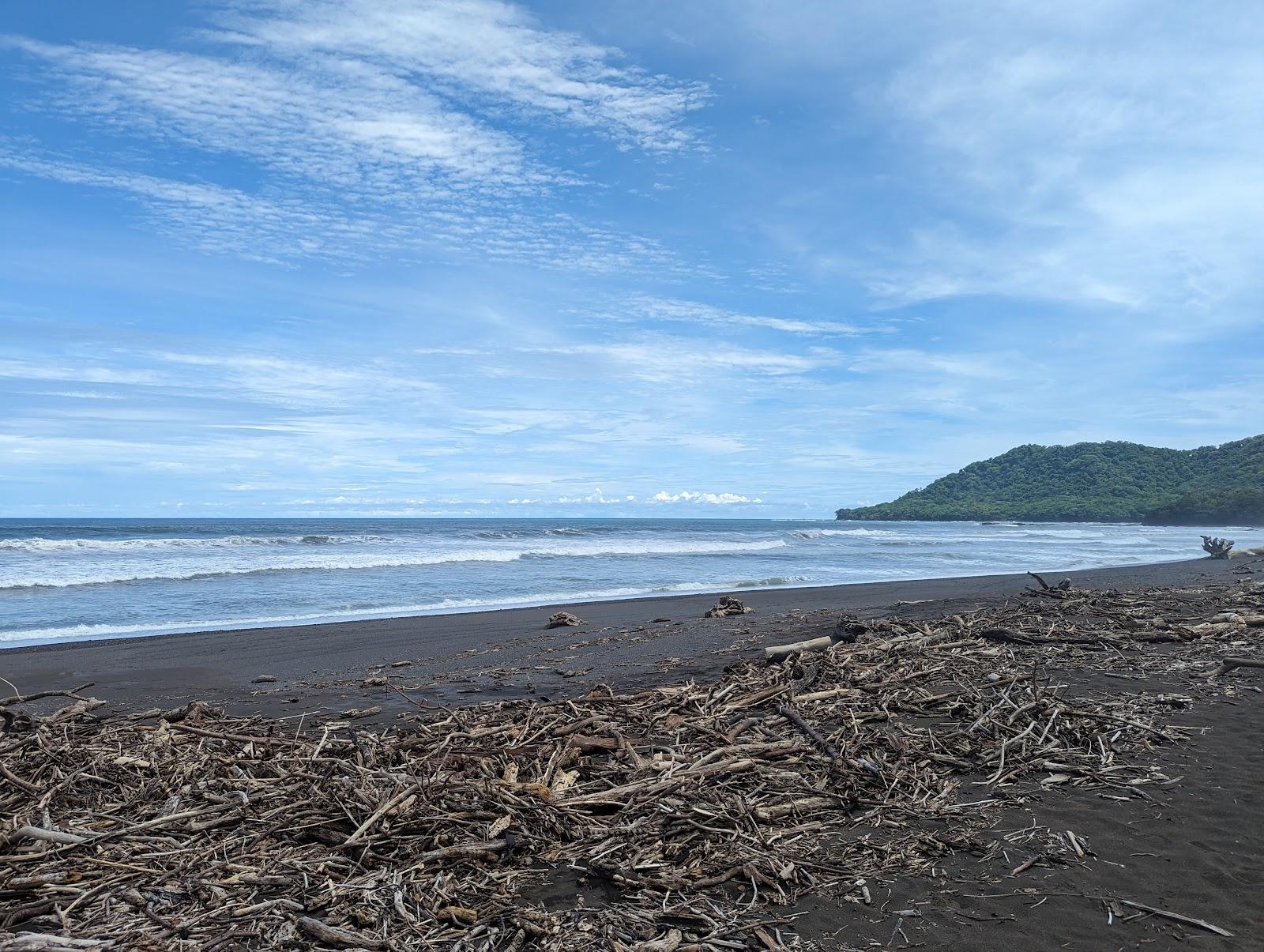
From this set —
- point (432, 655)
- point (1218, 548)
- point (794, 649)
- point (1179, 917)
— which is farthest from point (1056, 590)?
point (1218, 548)

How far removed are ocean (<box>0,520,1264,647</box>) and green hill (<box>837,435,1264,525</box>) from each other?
105 ft

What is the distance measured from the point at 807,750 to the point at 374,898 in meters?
2.81

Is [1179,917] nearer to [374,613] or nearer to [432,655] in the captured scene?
[432,655]

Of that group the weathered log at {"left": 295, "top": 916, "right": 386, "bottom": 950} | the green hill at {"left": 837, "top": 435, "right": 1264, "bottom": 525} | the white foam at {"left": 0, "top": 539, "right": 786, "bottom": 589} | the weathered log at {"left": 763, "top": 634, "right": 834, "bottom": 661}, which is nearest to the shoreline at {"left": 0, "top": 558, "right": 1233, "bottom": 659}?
the weathered log at {"left": 763, "top": 634, "right": 834, "bottom": 661}

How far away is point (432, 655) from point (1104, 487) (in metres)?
103

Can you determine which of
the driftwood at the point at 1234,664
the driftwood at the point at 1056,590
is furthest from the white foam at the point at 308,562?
the driftwood at the point at 1234,664

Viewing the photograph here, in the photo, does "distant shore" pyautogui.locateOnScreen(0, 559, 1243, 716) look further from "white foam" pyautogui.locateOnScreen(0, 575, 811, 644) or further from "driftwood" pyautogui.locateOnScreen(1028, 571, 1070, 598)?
"driftwood" pyautogui.locateOnScreen(1028, 571, 1070, 598)

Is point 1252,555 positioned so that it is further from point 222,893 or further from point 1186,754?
point 222,893

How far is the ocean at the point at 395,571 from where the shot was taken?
1688 cm

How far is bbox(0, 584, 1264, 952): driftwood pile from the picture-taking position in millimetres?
3215

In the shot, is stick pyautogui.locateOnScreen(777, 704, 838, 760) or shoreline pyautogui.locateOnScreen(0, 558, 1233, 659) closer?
stick pyautogui.locateOnScreen(777, 704, 838, 760)

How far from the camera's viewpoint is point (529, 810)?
13.4 ft

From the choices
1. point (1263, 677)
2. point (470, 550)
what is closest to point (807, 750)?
point (1263, 677)

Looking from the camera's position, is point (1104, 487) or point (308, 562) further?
point (1104, 487)
